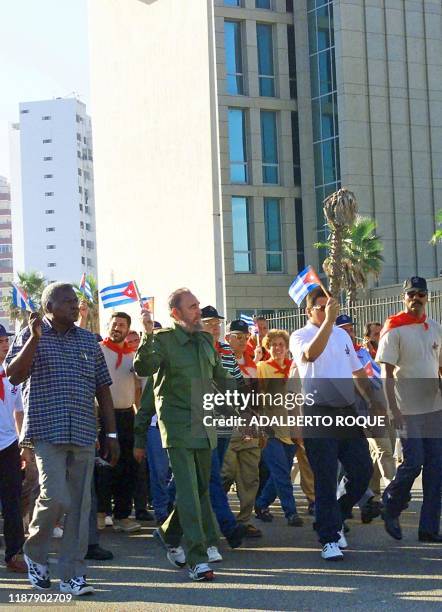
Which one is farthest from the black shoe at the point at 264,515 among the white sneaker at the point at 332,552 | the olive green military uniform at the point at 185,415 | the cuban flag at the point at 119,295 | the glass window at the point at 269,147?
the glass window at the point at 269,147

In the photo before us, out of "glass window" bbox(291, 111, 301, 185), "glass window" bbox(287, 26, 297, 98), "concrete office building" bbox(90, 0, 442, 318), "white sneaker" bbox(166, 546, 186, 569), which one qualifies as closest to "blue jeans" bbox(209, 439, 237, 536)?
"white sneaker" bbox(166, 546, 186, 569)

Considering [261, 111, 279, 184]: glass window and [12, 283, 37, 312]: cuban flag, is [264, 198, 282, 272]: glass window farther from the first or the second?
[12, 283, 37, 312]: cuban flag

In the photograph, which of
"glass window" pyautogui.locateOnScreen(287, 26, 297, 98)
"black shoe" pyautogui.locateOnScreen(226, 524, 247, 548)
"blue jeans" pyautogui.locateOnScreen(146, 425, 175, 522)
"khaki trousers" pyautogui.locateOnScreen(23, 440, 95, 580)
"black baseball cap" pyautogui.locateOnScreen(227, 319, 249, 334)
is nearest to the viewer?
"khaki trousers" pyautogui.locateOnScreen(23, 440, 95, 580)

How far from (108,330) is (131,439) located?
1052 millimetres

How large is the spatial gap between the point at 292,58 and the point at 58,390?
141 ft

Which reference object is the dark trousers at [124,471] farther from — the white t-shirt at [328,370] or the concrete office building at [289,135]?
the concrete office building at [289,135]

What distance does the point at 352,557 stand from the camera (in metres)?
9.25

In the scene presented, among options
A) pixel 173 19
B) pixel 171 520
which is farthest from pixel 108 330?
pixel 173 19

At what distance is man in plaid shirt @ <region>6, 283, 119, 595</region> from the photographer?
7.93 meters

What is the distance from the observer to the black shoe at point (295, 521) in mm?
11320

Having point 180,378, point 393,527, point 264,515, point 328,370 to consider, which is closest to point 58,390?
point 180,378

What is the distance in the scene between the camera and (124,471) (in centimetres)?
1182

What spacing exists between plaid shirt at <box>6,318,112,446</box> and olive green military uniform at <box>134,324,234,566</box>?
0.56 metres

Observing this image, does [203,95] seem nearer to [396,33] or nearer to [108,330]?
[396,33]
